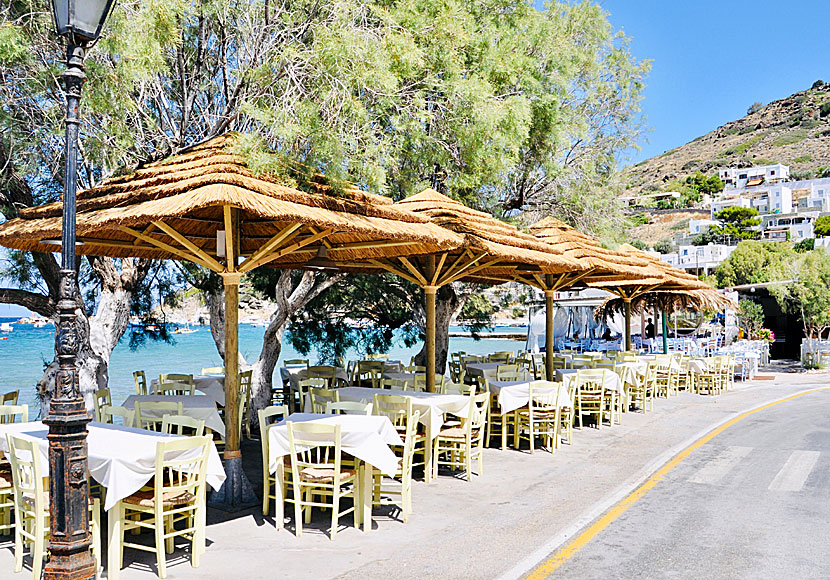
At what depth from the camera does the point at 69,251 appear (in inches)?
181

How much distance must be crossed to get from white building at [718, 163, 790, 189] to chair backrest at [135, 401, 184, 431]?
146185 mm

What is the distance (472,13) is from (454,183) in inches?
152

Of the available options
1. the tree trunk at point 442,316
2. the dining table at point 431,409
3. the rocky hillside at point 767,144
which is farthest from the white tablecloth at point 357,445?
the rocky hillside at point 767,144

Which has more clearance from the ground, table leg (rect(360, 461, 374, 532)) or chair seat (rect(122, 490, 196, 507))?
chair seat (rect(122, 490, 196, 507))

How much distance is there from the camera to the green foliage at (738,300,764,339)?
105ft

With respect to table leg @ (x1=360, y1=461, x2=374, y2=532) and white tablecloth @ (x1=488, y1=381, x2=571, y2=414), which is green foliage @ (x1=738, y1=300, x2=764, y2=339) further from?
table leg @ (x1=360, y1=461, x2=374, y2=532)

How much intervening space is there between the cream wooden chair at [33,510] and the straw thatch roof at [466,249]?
5.41m

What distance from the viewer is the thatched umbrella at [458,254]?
32.9 feet

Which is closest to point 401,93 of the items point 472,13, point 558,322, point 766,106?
point 472,13

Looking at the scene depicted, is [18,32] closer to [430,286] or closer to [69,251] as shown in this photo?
[69,251]

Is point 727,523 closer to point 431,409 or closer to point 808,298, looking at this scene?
point 431,409

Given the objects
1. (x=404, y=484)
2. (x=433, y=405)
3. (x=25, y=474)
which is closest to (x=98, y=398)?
(x=25, y=474)

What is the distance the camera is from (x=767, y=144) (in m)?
164

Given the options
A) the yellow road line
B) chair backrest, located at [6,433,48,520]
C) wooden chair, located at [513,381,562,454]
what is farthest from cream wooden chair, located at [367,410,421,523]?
wooden chair, located at [513,381,562,454]
